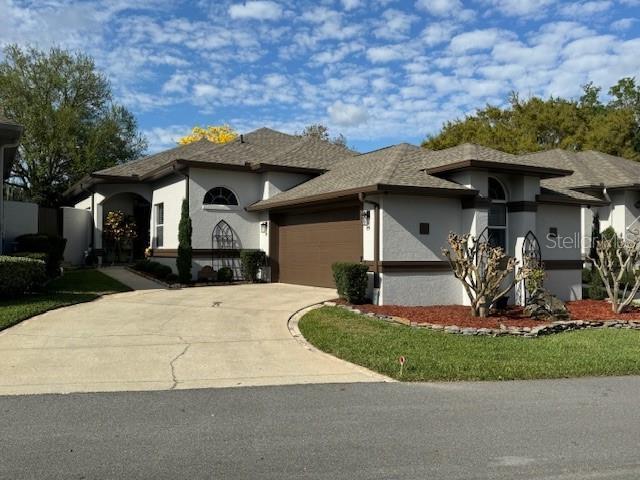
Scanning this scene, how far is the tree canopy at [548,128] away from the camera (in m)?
35.6

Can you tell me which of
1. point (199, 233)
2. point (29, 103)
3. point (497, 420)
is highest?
point (29, 103)

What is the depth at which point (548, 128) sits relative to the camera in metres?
38.1

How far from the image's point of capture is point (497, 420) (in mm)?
5715

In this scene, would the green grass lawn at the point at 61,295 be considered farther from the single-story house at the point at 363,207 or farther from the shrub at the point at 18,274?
the single-story house at the point at 363,207

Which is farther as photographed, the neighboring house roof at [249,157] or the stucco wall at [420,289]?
the neighboring house roof at [249,157]

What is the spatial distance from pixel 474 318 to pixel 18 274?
34.1 feet

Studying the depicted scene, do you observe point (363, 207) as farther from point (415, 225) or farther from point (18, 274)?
point (18, 274)

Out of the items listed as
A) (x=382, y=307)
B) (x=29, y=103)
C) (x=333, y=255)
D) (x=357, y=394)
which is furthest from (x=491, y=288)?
(x=29, y=103)

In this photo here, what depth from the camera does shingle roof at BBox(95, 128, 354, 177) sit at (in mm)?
19953

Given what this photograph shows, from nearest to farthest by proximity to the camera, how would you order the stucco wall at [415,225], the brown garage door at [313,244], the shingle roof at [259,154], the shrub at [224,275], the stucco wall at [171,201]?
the stucco wall at [415,225], the brown garage door at [313,244], the shrub at [224,275], the stucco wall at [171,201], the shingle roof at [259,154]

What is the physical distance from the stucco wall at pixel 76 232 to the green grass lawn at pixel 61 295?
14.9 ft

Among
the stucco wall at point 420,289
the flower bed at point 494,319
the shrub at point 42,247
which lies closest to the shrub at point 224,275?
the shrub at point 42,247

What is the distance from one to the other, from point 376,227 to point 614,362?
21.3 feet

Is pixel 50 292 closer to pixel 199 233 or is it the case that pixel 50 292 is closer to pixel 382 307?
pixel 199 233
